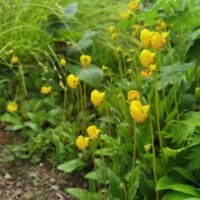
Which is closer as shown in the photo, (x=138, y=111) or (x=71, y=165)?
(x=138, y=111)

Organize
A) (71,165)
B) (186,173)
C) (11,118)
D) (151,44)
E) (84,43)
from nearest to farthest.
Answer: (151,44)
(186,173)
(71,165)
(11,118)
(84,43)

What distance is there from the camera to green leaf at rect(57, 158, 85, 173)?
5.81 ft

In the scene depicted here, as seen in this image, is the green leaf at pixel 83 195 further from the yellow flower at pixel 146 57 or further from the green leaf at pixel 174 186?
the yellow flower at pixel 146 57

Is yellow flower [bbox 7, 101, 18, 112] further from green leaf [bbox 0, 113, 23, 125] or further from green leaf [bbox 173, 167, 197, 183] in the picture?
green leaf [bbox 173, 167, 197, 183]

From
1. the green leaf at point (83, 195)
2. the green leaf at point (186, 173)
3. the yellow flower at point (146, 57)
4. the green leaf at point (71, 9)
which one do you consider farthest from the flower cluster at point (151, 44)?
the green leaf at point (71, 9)

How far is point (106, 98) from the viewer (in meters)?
1.89

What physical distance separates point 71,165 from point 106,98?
0.30 meters

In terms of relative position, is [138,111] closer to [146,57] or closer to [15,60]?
[146,57]

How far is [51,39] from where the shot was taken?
2.29 metres

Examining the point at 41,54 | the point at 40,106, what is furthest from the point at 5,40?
the point at 40,106

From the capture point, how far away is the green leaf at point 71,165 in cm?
177

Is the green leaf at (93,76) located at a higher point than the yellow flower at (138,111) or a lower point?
lower

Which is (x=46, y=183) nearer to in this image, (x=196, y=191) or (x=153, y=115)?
(x=153, y=115)

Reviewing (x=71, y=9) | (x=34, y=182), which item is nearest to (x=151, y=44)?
(x=34, y=182)
